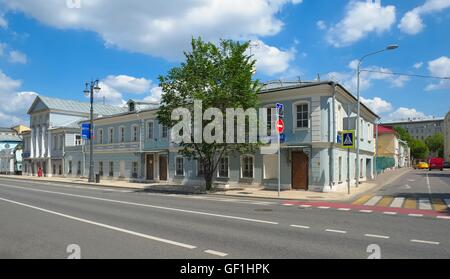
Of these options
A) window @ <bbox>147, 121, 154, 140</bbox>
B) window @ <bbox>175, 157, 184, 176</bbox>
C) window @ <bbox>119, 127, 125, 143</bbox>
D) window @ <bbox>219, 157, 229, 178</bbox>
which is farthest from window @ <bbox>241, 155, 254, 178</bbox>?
window @ <bbox>119, 127, 125, 143</bbox>

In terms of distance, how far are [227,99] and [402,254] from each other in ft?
50.0

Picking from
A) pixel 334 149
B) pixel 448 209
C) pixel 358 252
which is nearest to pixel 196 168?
pixel 334 149

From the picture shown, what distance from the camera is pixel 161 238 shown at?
330 inches

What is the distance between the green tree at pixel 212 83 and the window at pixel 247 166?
2.78 meters

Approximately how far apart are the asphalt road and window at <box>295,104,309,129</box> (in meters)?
10.0

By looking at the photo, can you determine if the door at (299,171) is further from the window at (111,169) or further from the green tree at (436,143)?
the green tree at (436,143)

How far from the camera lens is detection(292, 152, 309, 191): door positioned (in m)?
22.6

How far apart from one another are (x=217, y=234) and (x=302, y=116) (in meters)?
15.3

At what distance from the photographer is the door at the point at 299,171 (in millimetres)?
22641

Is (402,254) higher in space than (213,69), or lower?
lower

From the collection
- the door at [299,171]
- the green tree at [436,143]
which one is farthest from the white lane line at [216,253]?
the green tree at [436,143]

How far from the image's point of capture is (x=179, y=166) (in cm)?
2995

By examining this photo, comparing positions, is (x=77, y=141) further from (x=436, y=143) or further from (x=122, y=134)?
(x=436, y=143)

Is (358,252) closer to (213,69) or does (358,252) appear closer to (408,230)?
(408,230)
